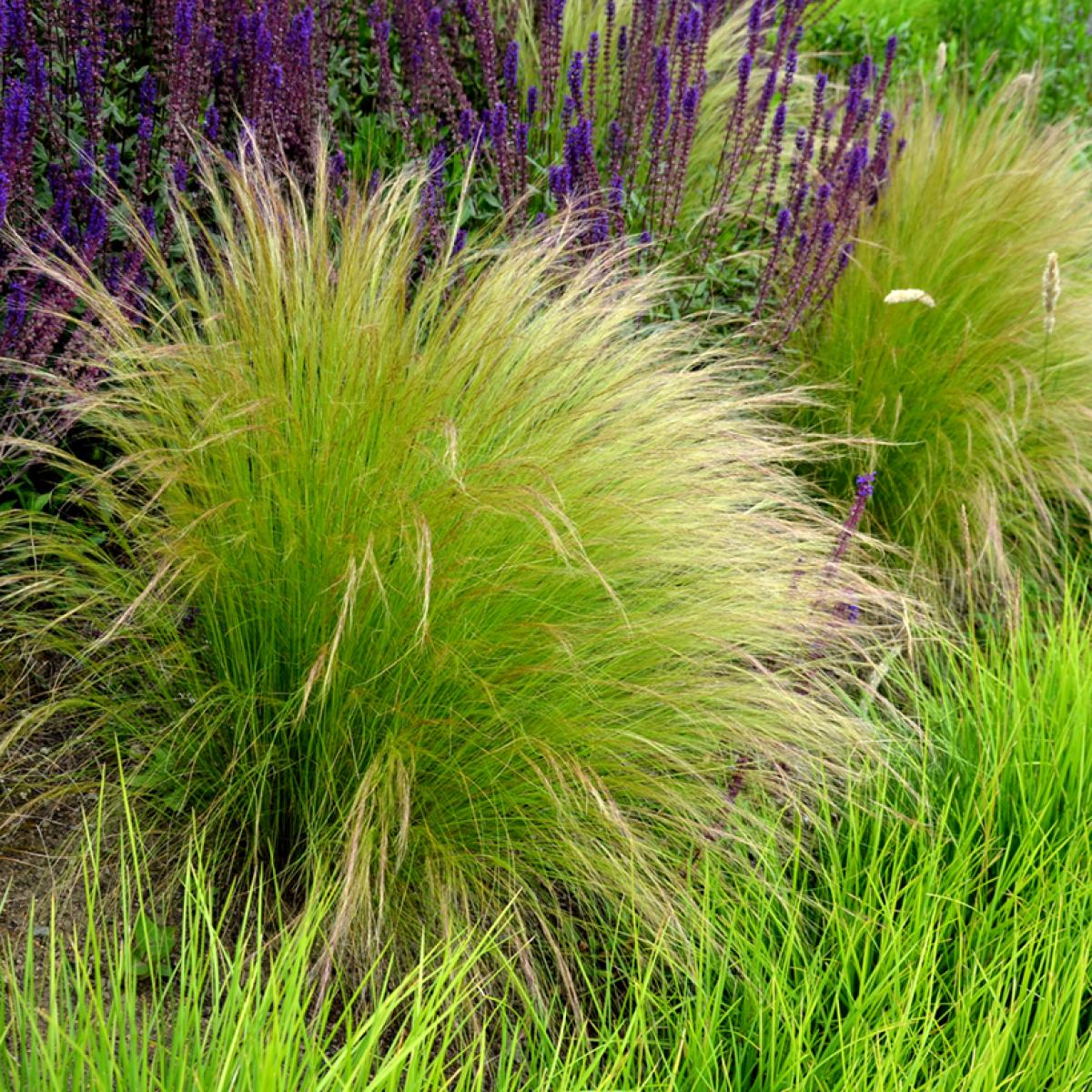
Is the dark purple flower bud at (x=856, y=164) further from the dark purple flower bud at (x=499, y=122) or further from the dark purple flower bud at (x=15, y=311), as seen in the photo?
the dark purple flower bud at (x=15, y=311)

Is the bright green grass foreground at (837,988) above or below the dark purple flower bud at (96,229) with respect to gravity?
below

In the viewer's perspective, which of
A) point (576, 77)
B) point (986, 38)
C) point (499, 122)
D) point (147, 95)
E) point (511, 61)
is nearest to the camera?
point (147, 95)

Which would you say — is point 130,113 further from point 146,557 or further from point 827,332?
point 827,332

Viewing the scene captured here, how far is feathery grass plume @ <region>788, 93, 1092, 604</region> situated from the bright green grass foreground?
87 cm

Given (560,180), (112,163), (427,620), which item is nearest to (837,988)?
(427,620)

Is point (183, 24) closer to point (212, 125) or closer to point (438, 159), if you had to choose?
point (212, 125)

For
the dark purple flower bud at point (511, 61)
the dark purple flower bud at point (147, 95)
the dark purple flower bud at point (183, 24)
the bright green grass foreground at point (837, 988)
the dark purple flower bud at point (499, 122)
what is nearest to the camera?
the bright green grass foreground at point (837, 988)

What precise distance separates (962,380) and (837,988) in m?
1.95

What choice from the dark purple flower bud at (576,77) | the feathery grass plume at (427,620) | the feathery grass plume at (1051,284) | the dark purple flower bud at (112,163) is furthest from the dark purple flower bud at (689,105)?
the dark purple flower bud at (112,163)

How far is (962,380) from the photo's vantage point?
329 centimetres

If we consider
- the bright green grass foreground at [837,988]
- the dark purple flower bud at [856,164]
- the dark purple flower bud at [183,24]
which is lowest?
the bright green grass foreground at [837,988]

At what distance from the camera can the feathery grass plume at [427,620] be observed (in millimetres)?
1985

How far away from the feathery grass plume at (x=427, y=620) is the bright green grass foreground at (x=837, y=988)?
140 millimetres

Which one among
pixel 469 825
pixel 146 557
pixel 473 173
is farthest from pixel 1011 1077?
pixel 473 173
